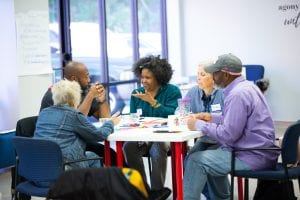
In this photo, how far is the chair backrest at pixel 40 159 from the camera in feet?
9.61

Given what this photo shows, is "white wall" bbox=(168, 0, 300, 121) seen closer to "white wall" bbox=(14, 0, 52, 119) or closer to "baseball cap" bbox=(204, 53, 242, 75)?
"white wall" bbox=(14, 0, 52, 119)

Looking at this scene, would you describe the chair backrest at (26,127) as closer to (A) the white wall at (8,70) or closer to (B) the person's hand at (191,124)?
(B) the person's hand at (191,124)

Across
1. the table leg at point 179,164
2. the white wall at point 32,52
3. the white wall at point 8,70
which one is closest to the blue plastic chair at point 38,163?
the table leg at point 179,164

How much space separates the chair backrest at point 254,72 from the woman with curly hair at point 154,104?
3591mm

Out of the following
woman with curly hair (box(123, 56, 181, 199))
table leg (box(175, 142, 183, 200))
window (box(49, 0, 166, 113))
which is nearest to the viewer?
table leg (box(175, 142, 183, 200))

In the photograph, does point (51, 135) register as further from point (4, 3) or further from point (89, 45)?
point (89, 45)

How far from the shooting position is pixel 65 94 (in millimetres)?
3256

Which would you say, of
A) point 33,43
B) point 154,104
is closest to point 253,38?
point 33,43

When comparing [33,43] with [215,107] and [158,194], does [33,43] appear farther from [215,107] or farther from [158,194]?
[158,194]

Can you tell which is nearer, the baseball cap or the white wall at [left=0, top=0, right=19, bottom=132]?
the baseball cap

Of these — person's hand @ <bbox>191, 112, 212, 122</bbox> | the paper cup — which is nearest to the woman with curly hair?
the paper cup

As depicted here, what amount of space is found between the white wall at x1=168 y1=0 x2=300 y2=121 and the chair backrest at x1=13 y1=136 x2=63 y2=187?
5.36m

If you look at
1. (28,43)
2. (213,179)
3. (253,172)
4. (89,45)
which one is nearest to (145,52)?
(89,45)

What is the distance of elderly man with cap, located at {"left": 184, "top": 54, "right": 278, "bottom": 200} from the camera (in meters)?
3.16
